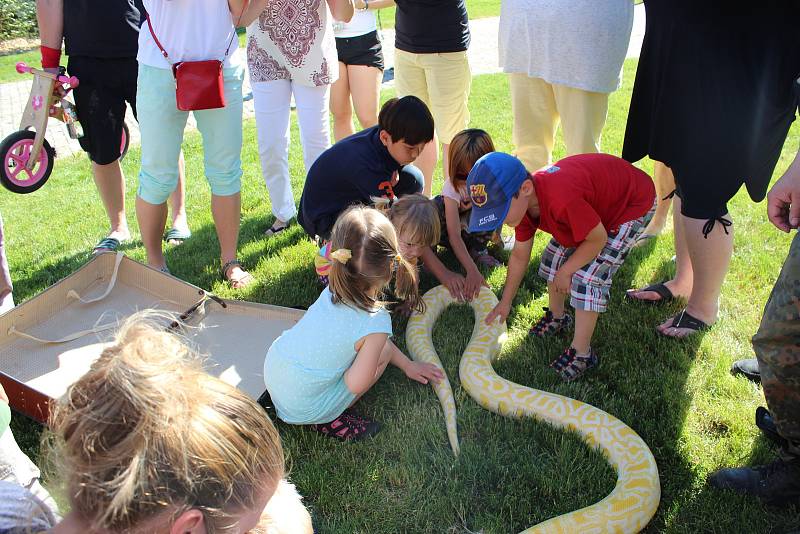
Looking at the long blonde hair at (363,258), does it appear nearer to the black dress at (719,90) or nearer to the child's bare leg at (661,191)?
the black dress at (719,90)

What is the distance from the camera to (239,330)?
3645mm

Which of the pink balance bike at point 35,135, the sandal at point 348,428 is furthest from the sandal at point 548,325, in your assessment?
the pink balance bike at point 35,135

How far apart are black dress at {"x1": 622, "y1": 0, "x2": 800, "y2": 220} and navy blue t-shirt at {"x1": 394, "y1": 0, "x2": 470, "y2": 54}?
1.67 m

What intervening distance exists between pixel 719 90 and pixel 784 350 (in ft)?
4.46

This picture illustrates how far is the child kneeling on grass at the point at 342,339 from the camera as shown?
2.73 meters

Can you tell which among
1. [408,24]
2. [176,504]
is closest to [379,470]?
[176,504]

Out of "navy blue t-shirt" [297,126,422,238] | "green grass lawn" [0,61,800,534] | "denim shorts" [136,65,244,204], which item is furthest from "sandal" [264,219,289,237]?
"navy blue t-shirt" [297,126,422,238]

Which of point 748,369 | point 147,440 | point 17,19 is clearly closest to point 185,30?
point 147,440

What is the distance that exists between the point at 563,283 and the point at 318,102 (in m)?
2.42

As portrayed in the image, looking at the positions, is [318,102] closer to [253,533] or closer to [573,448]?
[573,448]

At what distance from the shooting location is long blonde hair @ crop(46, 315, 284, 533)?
1283mm

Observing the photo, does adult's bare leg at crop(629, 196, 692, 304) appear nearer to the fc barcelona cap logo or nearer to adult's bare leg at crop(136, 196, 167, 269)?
the fc barcelona cap logo

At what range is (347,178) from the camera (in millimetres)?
3807

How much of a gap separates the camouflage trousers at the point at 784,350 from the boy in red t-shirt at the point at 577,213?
2.71 ft
